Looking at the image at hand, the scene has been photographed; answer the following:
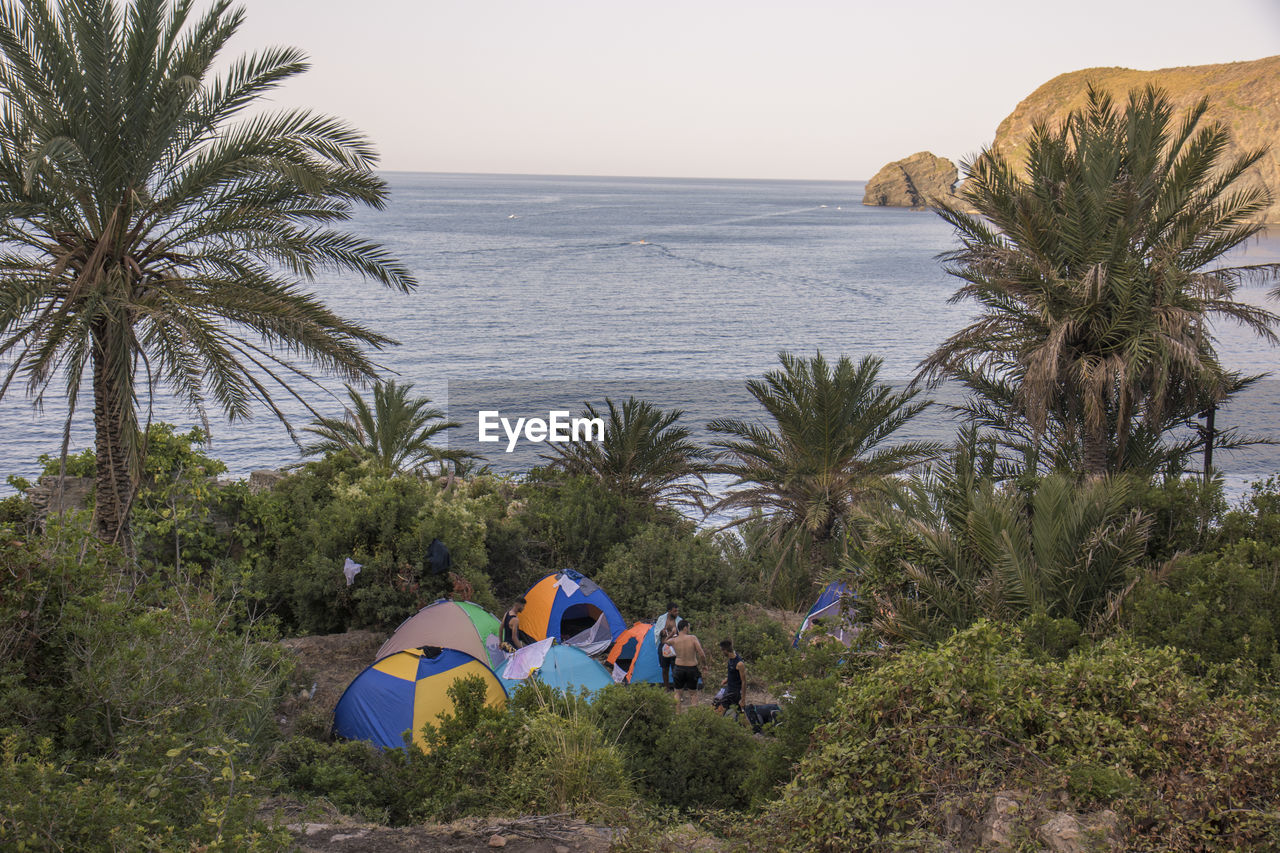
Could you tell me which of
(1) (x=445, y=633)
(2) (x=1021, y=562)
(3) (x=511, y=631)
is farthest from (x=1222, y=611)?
(1) (x=445, y=633)

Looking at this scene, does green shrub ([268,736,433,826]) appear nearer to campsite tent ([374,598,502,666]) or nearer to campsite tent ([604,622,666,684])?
campsite tent ([374,598,502,666])

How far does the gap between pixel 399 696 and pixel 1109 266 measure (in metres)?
10.2

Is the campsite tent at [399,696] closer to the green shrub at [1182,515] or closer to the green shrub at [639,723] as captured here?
the green shrub at [639,723]

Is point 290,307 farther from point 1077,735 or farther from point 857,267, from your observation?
point 857,267

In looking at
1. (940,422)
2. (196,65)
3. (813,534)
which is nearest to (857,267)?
(940,422)

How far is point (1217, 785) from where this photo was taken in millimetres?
4176

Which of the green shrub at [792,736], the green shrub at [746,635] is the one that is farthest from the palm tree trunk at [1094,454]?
the green shrub at [792,736]

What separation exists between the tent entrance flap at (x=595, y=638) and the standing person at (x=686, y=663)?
2.40 meters

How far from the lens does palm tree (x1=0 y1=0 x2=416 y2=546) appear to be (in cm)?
828

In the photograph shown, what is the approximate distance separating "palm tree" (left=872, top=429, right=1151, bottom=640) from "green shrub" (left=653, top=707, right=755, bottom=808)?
5.36 feet

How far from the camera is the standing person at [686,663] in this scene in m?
10.6

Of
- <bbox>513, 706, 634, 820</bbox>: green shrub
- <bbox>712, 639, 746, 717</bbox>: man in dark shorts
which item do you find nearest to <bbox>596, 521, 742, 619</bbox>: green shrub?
<bbox>712, 639, 746, 717</bbox>: man in dark shorts

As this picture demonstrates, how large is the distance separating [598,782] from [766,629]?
6.88 meters

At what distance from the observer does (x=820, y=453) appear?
15305 millimetres
